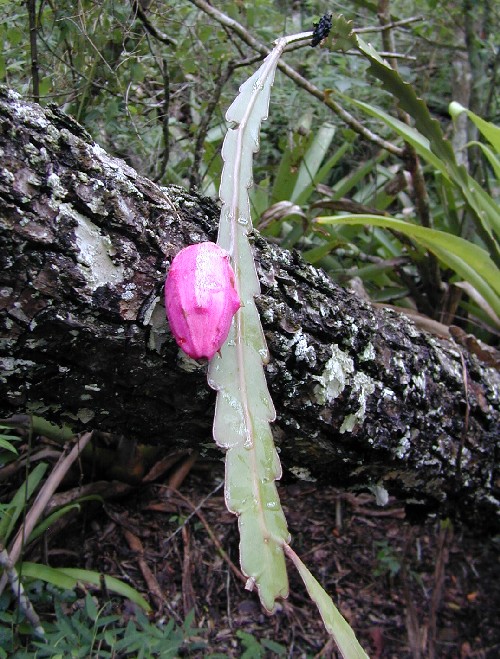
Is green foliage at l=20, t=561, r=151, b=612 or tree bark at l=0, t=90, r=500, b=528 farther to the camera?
green foliage at l=20, t=561, r=151, b=612

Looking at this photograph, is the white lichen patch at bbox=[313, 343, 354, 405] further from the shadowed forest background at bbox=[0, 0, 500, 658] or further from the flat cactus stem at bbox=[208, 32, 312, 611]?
the flat cactus stem at bbox=[208, 32, 312, 611]

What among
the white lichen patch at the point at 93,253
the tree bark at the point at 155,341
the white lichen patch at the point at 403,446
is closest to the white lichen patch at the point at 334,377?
the tree bark at the point at 155,341

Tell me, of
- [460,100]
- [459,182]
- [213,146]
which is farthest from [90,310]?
[460,100]

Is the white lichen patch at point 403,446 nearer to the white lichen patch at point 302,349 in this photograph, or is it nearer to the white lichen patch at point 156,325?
the white lichen patch at point 302,349

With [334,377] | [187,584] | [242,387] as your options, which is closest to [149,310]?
[242,387]

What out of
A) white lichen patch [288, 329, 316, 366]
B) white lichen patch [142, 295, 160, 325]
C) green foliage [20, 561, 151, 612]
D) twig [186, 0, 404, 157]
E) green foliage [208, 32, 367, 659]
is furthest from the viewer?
twig [186, 0, 404, 157]

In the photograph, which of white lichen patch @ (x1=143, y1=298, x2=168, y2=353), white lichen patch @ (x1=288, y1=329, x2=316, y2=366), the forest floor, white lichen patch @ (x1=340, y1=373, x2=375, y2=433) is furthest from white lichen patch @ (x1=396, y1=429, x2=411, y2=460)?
white lichen patch @ (x1=143, y1=298, x2=168, y2=353)

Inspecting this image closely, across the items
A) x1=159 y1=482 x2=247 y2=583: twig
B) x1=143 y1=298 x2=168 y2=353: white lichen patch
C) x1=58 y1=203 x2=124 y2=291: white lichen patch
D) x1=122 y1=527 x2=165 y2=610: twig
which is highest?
x1=58 y1=203 x2=124 y2=291: white lichen patch
